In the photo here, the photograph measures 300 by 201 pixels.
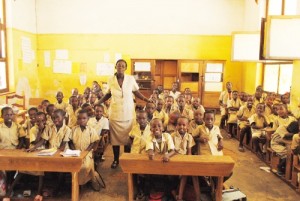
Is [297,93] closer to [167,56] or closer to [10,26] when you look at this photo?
[167,56]

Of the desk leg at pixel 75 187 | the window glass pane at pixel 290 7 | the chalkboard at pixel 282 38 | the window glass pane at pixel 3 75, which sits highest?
the window glass pane at pixel 290 7

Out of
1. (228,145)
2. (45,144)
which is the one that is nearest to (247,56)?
(228,145)

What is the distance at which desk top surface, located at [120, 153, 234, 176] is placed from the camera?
124 inches

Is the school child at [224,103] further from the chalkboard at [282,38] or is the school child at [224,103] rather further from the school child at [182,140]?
the school child at [182,140]

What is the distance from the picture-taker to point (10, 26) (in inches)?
318

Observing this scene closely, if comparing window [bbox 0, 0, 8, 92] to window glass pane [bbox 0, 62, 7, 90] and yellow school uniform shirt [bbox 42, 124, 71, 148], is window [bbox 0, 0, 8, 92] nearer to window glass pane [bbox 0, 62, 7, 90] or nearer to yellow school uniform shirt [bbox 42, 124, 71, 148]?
window glass pane [bbox 0, 62, 7, 90]

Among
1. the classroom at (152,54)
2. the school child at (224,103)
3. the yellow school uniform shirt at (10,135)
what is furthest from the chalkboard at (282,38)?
the yellow school uniform shirt at (10,135)

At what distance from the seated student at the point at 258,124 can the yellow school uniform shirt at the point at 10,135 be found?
396cm

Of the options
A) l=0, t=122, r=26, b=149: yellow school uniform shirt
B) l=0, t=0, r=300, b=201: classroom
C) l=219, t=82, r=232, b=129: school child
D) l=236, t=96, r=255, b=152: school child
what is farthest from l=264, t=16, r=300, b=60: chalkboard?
l=0, t=122, r=26, b=149: yellow school uniform shirt

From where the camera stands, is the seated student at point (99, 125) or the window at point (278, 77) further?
the window at point (278, 77)

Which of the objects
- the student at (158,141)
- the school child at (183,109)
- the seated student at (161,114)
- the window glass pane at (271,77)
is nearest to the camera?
the student at (158,141)

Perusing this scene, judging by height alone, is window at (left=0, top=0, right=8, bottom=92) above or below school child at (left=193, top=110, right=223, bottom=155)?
above

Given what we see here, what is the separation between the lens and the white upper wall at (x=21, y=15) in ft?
26.3

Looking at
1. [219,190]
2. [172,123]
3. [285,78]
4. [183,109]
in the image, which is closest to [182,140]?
[219,190]
